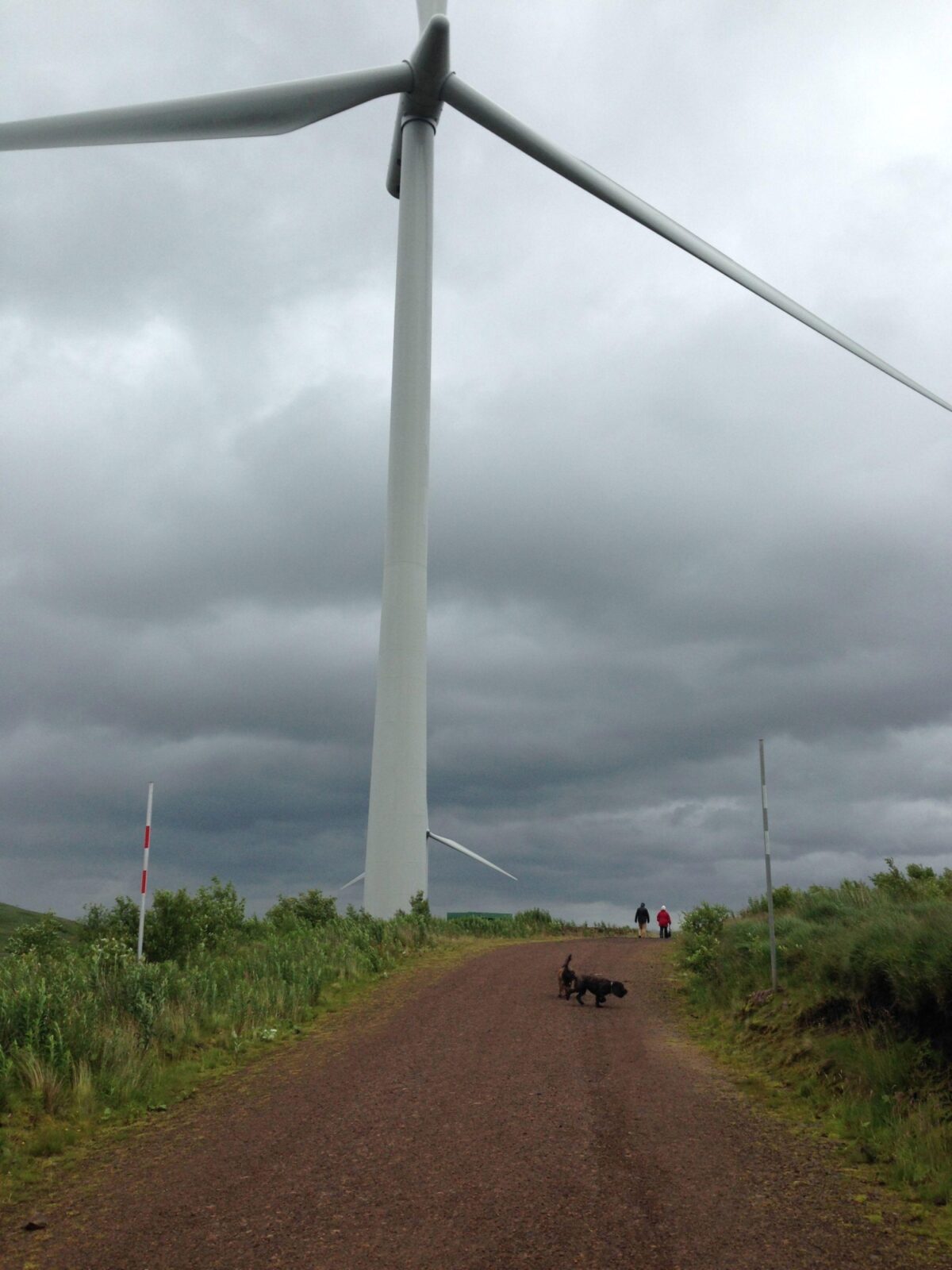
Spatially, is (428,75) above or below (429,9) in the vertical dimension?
below

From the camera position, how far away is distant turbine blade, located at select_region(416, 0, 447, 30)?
34.6 m

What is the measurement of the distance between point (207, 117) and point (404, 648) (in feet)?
48.7

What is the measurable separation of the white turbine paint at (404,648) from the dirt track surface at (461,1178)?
1525cm

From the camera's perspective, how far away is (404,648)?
29.7 meters

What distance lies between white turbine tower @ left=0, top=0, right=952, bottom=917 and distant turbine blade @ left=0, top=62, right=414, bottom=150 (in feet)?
0.12

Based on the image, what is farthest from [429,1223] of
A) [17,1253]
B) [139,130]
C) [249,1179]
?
[139,130]

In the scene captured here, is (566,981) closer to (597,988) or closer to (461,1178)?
(597,988)

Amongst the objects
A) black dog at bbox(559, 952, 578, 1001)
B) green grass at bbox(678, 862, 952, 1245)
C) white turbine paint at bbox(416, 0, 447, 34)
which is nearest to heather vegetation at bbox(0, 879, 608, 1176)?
black dog at bbox(559, 952, 578, 1001)

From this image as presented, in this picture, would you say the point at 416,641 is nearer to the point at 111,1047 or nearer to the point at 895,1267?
the point at 111,1047

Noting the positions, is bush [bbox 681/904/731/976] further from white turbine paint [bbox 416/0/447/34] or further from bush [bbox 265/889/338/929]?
white turbine paint [bbox 416/0/447/34]

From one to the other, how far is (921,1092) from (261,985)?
36.1 ft

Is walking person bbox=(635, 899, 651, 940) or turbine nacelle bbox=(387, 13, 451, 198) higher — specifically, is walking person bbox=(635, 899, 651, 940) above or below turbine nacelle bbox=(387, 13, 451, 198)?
below

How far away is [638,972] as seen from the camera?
22844 mm

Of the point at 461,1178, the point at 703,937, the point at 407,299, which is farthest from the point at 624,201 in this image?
the point at 461,1178
